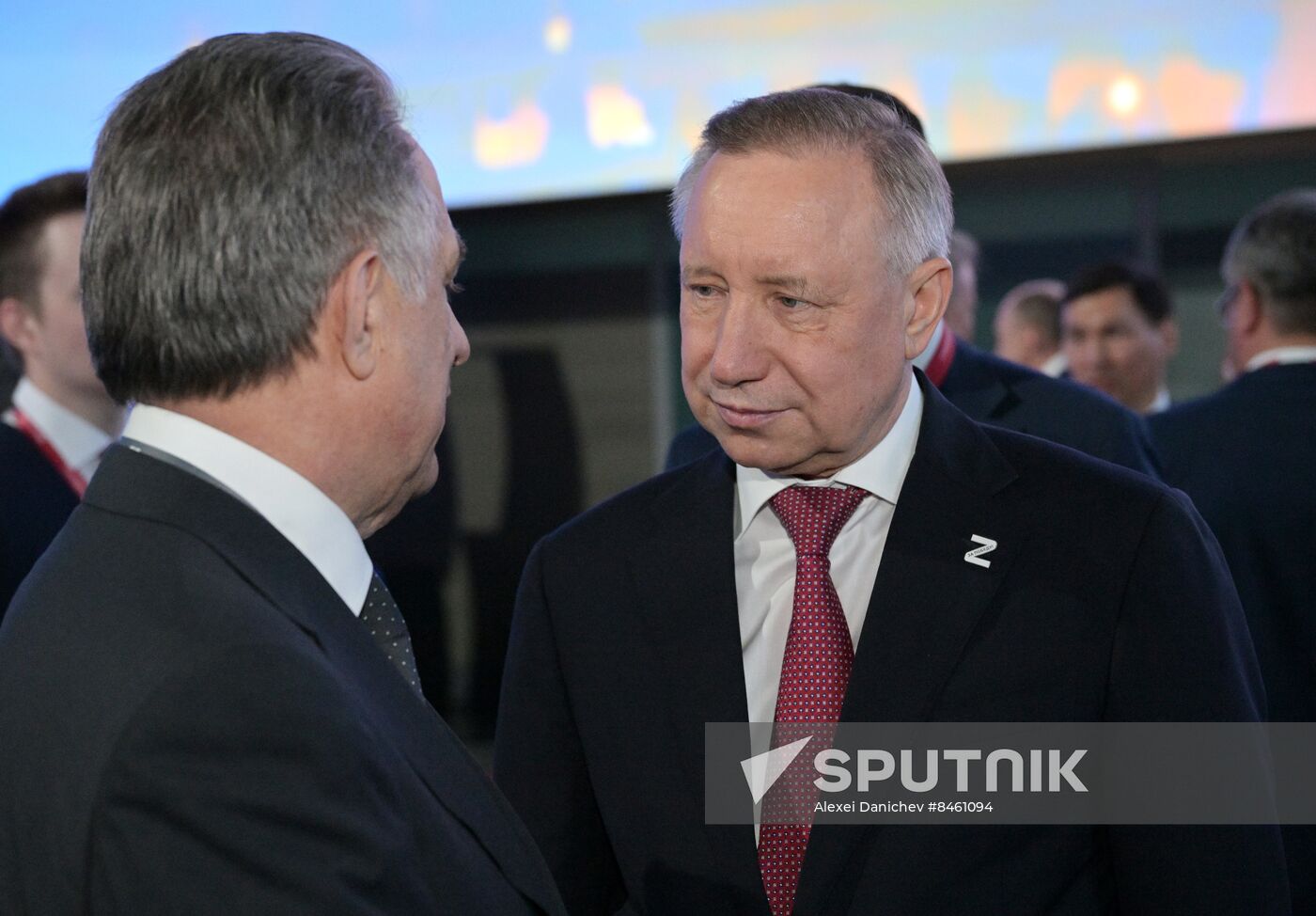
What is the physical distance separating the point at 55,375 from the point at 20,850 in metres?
2.08

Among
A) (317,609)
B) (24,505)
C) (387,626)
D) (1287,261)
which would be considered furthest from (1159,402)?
(317,609)

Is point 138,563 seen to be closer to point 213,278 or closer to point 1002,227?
point 213,278

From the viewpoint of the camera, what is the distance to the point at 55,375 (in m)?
2.79

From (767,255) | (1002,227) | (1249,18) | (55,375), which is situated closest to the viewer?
(767,255)

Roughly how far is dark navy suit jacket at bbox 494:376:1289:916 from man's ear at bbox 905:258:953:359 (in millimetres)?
102

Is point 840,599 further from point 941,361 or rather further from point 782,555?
point 941,361

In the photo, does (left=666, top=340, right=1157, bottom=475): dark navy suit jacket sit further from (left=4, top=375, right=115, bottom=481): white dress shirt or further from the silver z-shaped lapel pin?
(left=4, top=375, right=115, bottom=481): white dress shirt

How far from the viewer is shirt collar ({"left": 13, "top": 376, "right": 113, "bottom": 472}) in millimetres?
2740

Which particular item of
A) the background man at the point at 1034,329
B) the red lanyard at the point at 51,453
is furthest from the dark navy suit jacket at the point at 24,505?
the background man at the point at 1034,329

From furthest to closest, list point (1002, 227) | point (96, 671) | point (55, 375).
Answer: point (1002, 227)
point (55, 375)
point (96, 671)

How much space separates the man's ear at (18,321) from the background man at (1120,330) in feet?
11.2

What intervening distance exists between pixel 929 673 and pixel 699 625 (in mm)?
283

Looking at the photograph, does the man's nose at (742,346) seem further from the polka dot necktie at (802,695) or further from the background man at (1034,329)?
the background man at (1034,329)

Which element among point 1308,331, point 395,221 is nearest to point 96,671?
point 395,221
